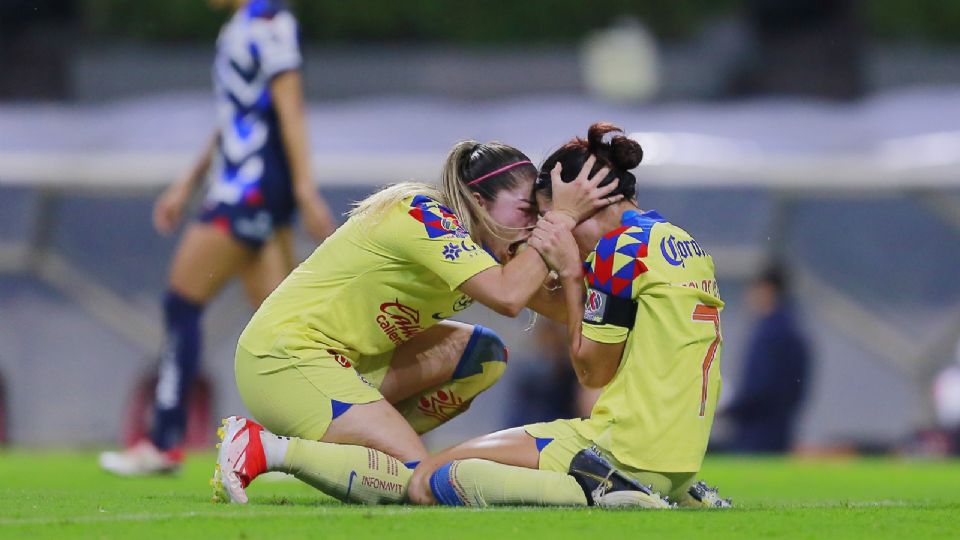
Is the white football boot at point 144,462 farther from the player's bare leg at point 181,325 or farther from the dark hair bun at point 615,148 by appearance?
the dark hair bun at point 615,148

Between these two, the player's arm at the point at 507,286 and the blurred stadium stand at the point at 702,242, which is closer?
the player's arm at the point at 507,286

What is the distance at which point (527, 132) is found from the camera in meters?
12.9

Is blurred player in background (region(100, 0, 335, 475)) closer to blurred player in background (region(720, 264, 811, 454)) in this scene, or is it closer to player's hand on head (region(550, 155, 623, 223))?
player's hand on head (region(550, 155, 623, 223))

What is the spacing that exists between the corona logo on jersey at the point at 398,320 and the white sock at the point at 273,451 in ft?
1.83

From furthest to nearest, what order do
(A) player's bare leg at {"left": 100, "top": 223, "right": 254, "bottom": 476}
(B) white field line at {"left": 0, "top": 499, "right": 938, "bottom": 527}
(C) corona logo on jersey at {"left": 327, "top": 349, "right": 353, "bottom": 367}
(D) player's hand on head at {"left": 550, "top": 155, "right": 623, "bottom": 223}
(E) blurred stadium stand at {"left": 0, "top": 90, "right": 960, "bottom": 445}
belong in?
(E) blurred stadium stand at {"left": 0, "top": 90, "right": 960, "bottom": 445}
(A) player's bare leg at {"left": 100, "top": 223, "right": 254, "bottom": 476}
(C) corona logo on jersey at {"left": 327, "top": 349, "right": 353, "bottom": 367}
(D) player's hand on head at {"left": 550, "top": 155, "right": 623, "bottom": 223}
(B) white field line at {"left": 0, "top": 499, "right": 938, "bottom": 527}

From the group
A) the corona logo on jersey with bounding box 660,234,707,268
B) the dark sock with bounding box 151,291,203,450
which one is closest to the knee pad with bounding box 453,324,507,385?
the corona logo on jersey with bounding box 660,234,707,268

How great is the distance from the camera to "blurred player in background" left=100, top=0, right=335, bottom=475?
23.5ft

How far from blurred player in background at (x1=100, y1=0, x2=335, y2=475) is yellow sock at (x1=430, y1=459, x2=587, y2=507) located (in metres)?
2.27

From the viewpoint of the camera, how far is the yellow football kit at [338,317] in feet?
17.3

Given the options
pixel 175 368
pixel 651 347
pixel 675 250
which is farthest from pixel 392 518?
pixel 175 368

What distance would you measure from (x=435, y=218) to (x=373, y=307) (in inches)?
17.0

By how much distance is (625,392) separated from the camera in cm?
488

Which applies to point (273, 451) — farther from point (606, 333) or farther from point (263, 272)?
point (263, 272)

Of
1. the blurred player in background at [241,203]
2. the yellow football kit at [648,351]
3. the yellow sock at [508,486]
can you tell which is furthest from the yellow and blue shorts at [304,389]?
the blurred player in background at [241,203]
